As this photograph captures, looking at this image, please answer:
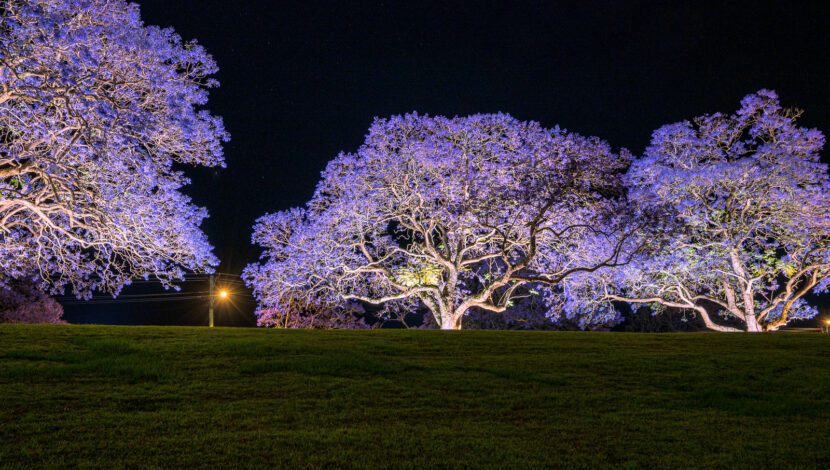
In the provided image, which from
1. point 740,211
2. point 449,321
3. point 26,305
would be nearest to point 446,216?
point 449,321

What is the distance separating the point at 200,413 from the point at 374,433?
7.74 feet

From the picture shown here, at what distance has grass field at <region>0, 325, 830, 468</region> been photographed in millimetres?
6734

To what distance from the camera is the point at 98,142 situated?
1520 centimetres

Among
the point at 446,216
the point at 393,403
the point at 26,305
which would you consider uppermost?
the point at 446,216

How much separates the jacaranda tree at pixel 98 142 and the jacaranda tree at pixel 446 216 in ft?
28.4

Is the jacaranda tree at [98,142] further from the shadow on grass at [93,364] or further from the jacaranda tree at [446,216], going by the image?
the jacaranda tree at [446,216]

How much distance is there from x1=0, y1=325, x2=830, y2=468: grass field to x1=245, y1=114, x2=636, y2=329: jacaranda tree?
32.9ft

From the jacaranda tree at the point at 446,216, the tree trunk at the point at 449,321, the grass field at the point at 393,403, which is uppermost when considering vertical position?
the jacaranda tree at the point at 446,216

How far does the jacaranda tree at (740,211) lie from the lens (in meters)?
26.9

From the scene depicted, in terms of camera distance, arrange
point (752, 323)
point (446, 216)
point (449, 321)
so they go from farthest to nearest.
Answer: point (752, 323) < point (449, 321) < point (446, 216)

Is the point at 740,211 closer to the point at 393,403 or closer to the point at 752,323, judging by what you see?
the point at 752,323

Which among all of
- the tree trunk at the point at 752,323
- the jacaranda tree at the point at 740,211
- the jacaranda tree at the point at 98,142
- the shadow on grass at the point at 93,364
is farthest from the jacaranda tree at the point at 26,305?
the tree trunk at the point at 752,323

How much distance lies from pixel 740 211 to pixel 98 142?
2566 centimetres

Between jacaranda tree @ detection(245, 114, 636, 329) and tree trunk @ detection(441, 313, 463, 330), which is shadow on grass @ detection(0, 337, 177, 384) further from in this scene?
tree trunk @ detection(441, 313, 463, 330)
